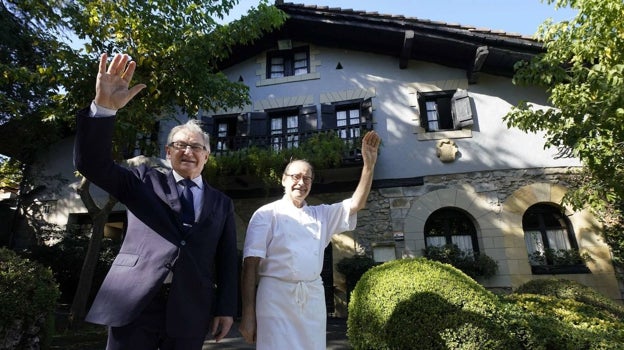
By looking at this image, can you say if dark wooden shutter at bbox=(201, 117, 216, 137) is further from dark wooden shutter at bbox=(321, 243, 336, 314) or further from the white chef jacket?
the white chef jacket

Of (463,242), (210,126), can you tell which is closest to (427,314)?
(463,242)

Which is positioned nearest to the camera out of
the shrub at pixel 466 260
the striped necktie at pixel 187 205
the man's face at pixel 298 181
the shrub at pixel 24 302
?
the striped necktie at pixel 187 205

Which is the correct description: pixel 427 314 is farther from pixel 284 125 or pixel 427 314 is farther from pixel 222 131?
pixel 222 131

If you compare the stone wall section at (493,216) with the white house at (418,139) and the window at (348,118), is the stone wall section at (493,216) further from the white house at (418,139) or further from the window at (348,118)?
the window at (348,118)

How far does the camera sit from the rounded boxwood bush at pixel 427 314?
2748 millimetres

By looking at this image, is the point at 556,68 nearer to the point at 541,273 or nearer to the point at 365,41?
the point at 541,273

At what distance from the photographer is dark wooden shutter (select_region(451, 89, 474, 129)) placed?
821 centimetres

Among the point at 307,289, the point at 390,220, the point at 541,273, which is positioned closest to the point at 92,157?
the point at 307,289

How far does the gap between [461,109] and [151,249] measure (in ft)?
27.2

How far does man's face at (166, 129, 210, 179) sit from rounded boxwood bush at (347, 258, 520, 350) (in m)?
2.13

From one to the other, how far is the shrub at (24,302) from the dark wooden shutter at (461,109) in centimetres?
823

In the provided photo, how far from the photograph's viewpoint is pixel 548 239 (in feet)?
24.7

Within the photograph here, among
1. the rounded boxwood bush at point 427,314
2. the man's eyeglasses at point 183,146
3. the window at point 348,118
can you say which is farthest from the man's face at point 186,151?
the window at point 348,118

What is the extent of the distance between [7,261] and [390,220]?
678 cm
